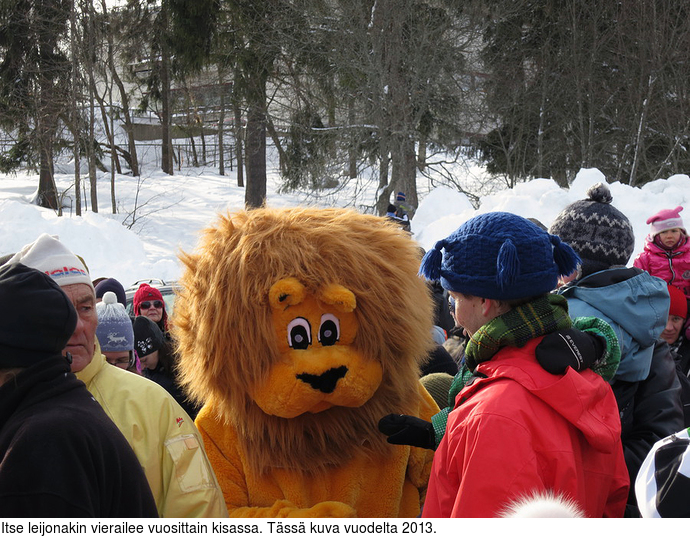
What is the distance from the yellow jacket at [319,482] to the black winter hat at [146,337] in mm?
1562

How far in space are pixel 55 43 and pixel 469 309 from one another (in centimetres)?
1783

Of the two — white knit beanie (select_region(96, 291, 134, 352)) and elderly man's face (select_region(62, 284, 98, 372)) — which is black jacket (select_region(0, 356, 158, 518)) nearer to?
elderly man's face (select_region(62, 284, 98, 372))

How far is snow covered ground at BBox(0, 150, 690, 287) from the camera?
9469 millimetres

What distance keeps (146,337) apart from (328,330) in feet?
6.66

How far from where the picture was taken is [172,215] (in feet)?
65.5

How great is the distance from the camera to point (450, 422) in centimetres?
166

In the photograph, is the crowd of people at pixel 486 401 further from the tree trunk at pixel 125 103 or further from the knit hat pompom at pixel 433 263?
the tree trunk at pixel 125 103

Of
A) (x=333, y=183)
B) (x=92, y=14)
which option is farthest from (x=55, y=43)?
(x=333, y=183)

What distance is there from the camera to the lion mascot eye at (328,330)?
7.33ft

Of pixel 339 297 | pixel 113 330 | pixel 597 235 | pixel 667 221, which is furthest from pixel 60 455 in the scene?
pixel 667 221

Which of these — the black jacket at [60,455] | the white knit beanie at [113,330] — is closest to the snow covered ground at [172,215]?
the white knit beanie at [113,330]

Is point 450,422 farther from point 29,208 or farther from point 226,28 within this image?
point 226,28

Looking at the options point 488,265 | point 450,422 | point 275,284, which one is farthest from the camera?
point 275,284

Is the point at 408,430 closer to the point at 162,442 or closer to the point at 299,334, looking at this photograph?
the point at 299,334
